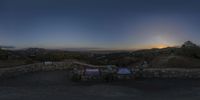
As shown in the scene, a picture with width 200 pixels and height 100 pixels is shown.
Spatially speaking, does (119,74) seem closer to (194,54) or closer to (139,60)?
(139,60)

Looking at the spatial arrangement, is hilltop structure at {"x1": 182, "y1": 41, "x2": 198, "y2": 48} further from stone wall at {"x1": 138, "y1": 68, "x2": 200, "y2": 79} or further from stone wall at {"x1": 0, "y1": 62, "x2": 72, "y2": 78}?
stone wall at {"x1": 0, "y1": 62, "x2": 72, "y2": 78}

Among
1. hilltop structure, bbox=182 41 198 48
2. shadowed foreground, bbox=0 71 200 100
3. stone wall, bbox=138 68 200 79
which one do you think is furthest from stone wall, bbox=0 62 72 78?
hilltop structure, bbox=182 41 198 48

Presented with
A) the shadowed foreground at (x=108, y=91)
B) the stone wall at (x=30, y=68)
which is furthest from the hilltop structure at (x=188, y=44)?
the shadowed foreground at (x=108, y=91)

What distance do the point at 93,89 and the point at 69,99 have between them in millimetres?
2252

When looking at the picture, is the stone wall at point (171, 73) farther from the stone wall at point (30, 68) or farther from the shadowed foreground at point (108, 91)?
the stone wall at point (30, 68)

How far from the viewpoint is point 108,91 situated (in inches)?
454

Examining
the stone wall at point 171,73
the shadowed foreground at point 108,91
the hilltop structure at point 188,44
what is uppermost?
the hilltop structure at point 188,44

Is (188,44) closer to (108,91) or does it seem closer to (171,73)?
(171,73)

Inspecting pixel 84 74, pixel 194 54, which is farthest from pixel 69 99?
pixel 194 54

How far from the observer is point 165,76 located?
15555 millimetres

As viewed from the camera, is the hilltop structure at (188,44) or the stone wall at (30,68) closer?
the stone wall at (30,68)

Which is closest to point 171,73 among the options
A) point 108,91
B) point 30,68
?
point 108,91

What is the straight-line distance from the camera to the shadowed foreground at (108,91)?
10367 millimetres

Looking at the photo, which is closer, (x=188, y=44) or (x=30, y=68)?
(x=30, y=68)
